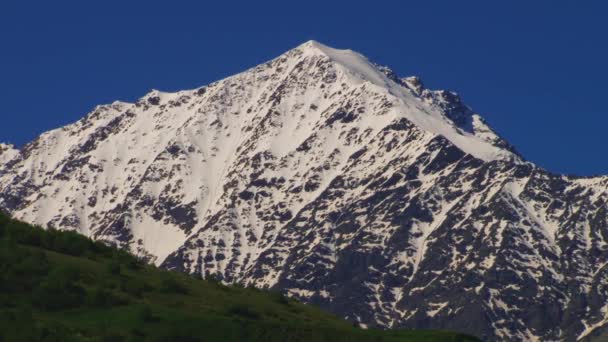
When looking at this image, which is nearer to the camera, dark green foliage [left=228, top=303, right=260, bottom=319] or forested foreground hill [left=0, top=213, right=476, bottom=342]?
forested foreground hill [left=0, top=213, right=476, bottom=342]

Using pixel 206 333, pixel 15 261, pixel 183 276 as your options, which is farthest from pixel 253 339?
pixel 183 276

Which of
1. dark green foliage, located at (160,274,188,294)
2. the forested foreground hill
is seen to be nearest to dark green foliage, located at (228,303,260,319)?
the forested foreground hill

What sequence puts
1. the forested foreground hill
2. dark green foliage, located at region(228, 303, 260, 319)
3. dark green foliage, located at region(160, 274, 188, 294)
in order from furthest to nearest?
dark green foliage, located at region(160, 274, 188, 294), dark green foliage, located at region(228, 303, 260, 319), the forested foreground hill

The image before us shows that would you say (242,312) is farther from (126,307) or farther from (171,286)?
(171,286)

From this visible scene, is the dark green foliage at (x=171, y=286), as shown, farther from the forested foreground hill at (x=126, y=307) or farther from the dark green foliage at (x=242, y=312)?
the dark green foliage at (x=242, y=312)

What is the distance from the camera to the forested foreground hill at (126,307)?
112m

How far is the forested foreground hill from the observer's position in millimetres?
111812

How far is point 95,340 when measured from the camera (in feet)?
346

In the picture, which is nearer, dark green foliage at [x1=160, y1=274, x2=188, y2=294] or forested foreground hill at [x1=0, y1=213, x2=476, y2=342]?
forested foreground hill at [x1=0, y1=213, x2=476, y2=342]

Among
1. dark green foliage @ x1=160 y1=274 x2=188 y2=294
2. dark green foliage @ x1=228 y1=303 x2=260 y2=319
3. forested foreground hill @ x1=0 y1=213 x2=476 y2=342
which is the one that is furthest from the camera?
dark green foliage @ x1=160 y1=274 x2=188 y2=294

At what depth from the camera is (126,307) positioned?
12131 centimetres

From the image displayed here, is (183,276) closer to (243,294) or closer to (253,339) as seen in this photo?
(243,294)

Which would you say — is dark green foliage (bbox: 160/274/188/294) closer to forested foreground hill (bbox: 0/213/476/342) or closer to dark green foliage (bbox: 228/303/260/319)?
forested foreground hill (bbox: 0/213/476/342)

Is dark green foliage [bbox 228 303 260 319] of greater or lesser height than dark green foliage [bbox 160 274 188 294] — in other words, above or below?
below
